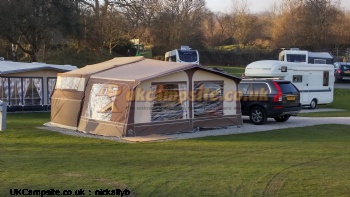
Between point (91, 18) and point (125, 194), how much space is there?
3614cm

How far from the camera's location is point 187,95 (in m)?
15.7

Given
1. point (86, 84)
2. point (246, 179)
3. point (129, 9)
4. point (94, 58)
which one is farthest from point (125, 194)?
point (129, 9)

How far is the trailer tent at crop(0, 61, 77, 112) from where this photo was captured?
73.8 ft

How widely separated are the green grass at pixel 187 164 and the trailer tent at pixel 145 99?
1.29m

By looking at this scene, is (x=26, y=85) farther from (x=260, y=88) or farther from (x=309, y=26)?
(x=309, y=26)

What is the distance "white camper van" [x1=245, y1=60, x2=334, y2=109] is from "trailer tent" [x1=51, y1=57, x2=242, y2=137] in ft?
26.5

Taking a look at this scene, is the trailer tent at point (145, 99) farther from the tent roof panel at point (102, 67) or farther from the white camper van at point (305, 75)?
the white camper van at point (305, 75)

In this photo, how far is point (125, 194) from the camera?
24.6 ft

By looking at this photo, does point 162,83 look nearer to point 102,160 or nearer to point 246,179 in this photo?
point 102,160

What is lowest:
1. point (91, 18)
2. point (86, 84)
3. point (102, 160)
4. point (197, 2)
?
point (102, 160)

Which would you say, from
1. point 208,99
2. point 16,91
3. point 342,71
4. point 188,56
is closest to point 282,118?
point 208,99

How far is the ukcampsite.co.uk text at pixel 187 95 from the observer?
1464 cm

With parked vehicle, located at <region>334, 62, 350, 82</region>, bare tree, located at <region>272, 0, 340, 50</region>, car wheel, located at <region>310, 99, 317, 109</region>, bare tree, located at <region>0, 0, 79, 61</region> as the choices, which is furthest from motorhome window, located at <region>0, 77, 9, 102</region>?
bare tree, located at <region>272, 0, 340, 50</region>

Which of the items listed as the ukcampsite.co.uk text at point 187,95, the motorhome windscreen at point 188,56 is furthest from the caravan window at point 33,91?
the motorhome windscreen at point 188,56
